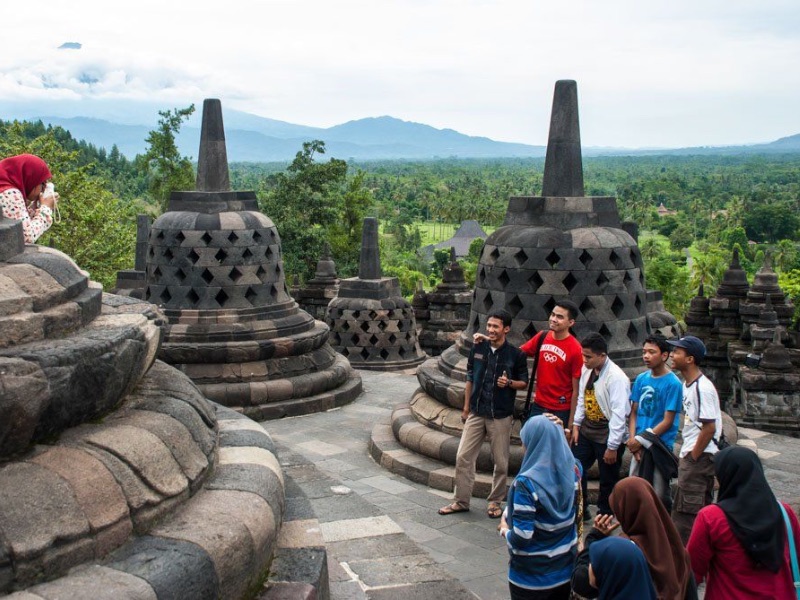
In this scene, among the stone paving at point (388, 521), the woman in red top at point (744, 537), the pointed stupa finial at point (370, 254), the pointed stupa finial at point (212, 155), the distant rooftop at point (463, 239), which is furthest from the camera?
the distant rooftop at point (463, 239)

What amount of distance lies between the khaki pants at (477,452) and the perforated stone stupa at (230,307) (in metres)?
3.36

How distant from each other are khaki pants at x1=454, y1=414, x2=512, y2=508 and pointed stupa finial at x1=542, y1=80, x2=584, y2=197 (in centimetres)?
222

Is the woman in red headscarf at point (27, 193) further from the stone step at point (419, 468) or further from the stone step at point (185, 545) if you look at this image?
the stone step at point (419, 468)

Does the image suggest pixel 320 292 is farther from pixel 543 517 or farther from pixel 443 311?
pixel 543 517

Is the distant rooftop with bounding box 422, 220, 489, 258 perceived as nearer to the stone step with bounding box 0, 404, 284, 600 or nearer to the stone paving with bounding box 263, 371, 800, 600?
the stone paving with bounding box 263, 371, 800, 600

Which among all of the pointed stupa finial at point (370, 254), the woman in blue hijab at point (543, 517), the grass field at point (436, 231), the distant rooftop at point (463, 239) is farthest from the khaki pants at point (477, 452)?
the grass field at point (436, 231)

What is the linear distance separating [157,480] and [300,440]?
5.00 metres

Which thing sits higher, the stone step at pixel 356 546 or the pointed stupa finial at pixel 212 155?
the pointed stupa finial at pixel 212 155

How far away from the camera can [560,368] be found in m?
5.48

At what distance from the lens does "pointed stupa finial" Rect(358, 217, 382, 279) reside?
13.0 metres

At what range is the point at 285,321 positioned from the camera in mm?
9320

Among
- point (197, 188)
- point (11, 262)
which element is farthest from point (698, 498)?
point (197, 188)

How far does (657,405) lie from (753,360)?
11.7 meters

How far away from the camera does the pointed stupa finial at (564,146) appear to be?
6902 mm
